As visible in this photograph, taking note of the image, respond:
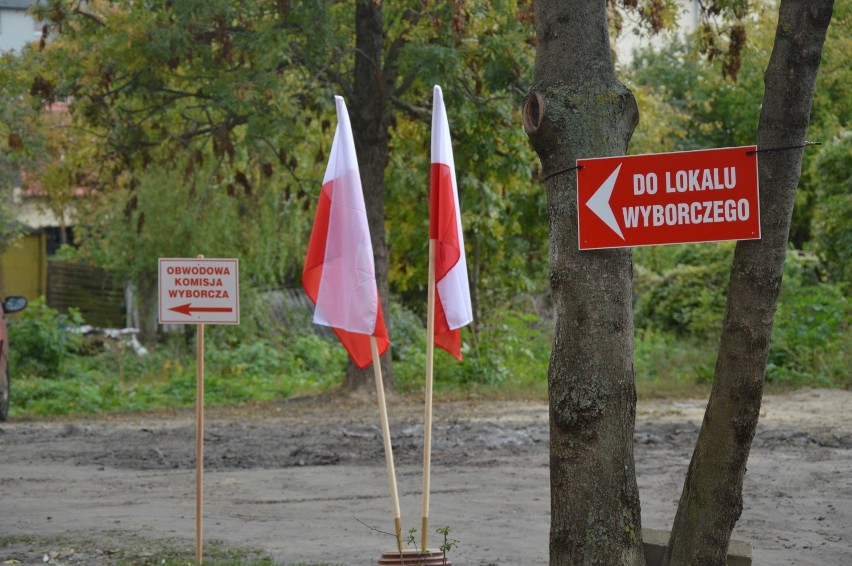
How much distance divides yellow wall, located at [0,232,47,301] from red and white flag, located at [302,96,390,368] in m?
32.3

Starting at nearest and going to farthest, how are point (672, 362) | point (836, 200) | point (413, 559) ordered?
point (413, 559)
point (836, 200)
point (672, 362)

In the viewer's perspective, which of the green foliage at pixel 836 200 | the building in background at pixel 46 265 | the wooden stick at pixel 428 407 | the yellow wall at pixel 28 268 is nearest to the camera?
the wooden stick at pixel 428 407

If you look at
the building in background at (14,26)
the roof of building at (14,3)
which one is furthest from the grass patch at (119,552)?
the building in background at (14,26)

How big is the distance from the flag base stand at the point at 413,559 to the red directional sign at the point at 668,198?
7.21ft

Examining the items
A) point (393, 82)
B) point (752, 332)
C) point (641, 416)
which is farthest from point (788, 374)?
point (752, 332)

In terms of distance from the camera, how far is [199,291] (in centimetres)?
821

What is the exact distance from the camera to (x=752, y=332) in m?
5.54

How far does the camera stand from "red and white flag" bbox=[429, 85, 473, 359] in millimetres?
7383

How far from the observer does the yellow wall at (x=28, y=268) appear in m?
38.2

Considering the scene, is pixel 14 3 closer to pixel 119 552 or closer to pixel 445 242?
pixel 119 552

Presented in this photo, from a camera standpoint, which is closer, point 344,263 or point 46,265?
point 344,263

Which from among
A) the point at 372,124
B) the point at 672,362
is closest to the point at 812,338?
the point at 672,362

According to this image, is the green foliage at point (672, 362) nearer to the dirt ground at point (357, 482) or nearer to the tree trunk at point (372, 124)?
the dirt ground at point (357, 482)

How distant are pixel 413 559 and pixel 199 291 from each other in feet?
8.10
